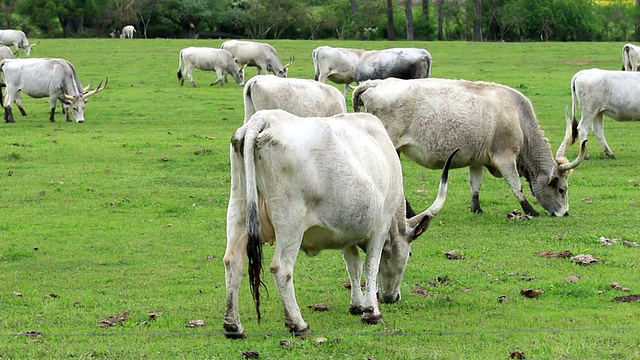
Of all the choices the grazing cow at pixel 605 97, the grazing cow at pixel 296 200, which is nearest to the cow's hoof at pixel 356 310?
the grazing cow at pixel 296 200

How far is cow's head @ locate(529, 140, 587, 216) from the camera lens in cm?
1473

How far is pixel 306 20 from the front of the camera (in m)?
69.2

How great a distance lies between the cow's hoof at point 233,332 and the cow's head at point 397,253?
194 centimetres

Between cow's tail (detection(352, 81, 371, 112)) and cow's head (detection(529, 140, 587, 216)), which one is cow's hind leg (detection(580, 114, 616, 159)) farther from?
cow's tail (detection(352, 81, 371, 112))

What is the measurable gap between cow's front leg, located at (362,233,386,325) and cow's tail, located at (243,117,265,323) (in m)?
1.27

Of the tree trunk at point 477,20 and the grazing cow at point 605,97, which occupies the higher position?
the grazing cow at point 605,97

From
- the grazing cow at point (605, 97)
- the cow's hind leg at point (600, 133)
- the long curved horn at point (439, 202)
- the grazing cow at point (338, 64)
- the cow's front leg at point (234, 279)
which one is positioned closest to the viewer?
the cow's front leg at point (234, 279)

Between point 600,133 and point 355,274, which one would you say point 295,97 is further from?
point 600,133

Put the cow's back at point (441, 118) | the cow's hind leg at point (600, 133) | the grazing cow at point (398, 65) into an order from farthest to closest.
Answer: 1. the grazing cow at point (398, 65)
2. the cow's hind leg at point (600, 133)
3. the cow's back at point (441, 118)

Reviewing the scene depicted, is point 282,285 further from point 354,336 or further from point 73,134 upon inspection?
point 73,134

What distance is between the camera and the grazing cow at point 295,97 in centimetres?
1583

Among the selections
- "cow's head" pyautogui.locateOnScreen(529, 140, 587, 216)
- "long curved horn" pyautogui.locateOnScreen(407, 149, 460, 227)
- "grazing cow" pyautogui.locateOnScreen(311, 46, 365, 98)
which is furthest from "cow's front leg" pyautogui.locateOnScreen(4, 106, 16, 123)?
"long curved horn" pyautogui.locateOnScreen(407, 149, 460, 227)

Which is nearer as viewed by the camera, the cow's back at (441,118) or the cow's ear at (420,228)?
the cow's ear at (420,228)

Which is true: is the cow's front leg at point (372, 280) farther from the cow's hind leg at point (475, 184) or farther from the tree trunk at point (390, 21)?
the tree trunk at point (390, 21)
